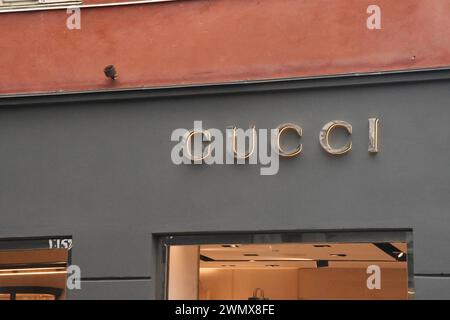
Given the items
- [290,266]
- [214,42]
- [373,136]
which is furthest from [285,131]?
[290,266]

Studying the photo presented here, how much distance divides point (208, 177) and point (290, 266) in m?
1.36

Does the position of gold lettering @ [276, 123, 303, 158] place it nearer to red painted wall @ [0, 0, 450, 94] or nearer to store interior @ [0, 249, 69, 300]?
red painted wall @ [0, 0, 450, 94]

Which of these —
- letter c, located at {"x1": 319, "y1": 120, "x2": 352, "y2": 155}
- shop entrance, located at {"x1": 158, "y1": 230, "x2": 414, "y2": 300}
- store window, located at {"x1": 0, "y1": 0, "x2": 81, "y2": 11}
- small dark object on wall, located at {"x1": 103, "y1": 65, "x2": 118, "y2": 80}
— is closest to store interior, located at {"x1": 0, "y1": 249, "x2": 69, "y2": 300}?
shop entrance, located at {"x1": 158, "y1": 230, "x2": 414, "y2": 300}

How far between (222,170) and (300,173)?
33.0 inches

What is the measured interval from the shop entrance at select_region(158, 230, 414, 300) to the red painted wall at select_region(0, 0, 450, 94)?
173cm

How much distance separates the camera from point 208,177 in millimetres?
10703

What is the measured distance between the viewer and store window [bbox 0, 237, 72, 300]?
11031 millimetres

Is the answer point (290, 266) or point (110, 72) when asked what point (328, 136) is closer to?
point (290, 266)

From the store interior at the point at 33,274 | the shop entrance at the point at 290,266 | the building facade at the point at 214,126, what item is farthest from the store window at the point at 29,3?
the shop entrance at the point at 290,266

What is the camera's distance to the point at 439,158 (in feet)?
32.9

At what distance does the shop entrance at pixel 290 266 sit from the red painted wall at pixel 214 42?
1.73 m

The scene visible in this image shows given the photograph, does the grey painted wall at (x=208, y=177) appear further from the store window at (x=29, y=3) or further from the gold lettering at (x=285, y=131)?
the store window at (x=29, y=3)
